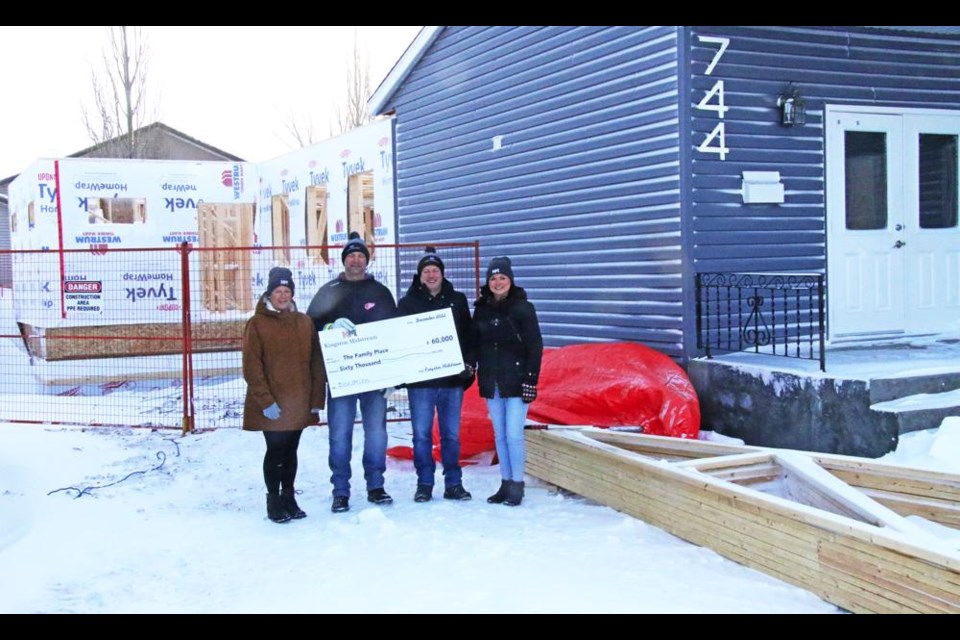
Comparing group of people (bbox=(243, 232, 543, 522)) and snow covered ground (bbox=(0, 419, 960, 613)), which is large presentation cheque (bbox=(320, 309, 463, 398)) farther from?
snow covered ground (bbox=(0, 419, 960, 613))

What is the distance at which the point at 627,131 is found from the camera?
8.90 metres

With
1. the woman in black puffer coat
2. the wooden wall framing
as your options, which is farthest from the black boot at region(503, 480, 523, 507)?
the wooden wall framing

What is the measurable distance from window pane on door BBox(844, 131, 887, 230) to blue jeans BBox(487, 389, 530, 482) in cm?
470

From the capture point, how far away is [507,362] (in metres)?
6.08

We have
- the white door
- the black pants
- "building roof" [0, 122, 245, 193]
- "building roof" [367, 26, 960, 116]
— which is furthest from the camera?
"building roof" [0, 122, 245, 193]

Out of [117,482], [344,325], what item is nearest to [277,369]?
[344,325]

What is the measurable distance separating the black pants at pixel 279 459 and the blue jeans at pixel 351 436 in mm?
288

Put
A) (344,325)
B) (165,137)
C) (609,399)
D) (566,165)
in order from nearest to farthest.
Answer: (344,325), (609,399), (566,165), (165,137)

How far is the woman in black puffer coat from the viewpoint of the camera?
6.08 metres

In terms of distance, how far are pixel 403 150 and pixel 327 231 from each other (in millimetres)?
4248

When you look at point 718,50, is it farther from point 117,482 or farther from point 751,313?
point 117,482

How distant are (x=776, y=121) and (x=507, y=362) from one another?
4.22 metres

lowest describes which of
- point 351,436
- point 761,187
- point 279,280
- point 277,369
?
point 351,436

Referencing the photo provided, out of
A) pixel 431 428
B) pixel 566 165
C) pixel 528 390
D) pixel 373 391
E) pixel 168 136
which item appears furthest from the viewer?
pixel 168 136
